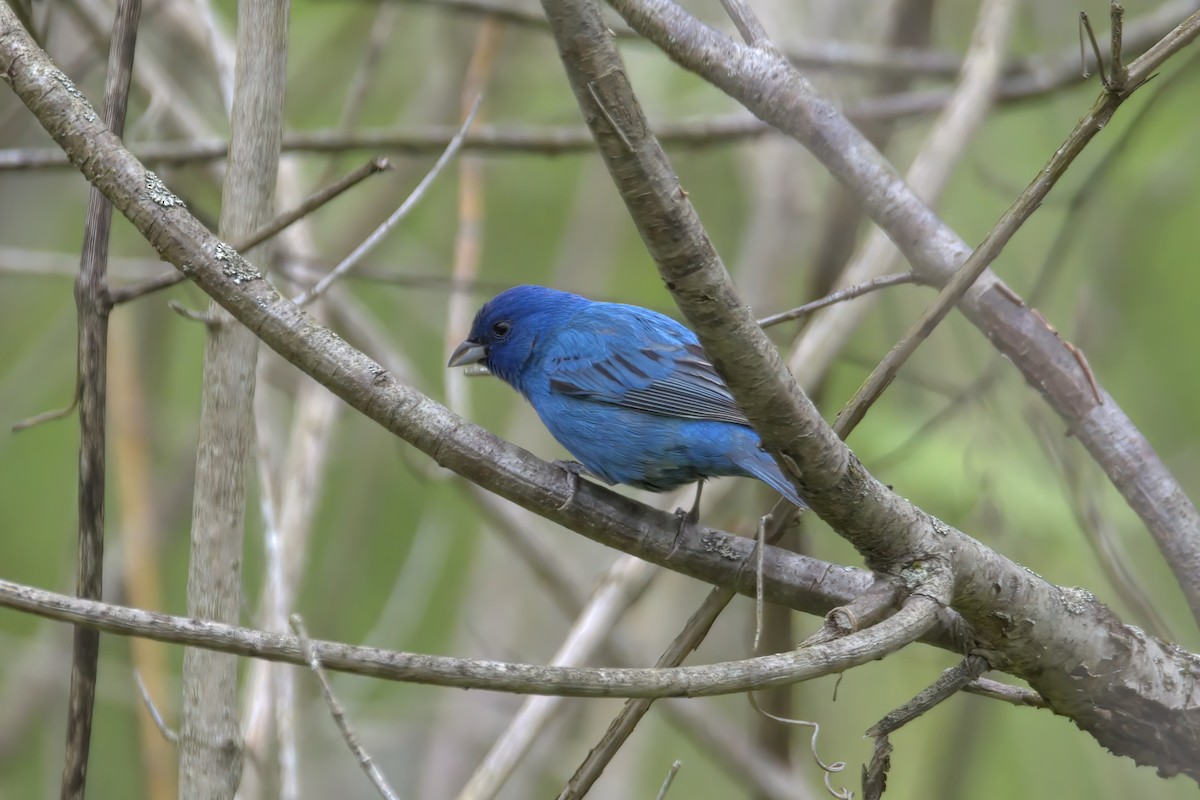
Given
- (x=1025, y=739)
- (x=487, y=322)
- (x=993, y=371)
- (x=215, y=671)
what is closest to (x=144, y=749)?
(x=487, y=322)

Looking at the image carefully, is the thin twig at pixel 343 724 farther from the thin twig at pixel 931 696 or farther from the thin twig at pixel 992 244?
the thin twig at pixel 992 244

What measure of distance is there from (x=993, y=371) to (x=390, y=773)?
5.46 m

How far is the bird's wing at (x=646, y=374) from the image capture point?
166 inches

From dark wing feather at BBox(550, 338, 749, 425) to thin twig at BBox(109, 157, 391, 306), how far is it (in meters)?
1.91

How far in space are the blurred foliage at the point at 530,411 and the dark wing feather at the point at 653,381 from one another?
87cm

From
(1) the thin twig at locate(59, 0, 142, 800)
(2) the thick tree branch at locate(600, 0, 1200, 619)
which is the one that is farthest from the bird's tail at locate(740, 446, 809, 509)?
(1) the thin twig at locate(59, 0, 142, 800)

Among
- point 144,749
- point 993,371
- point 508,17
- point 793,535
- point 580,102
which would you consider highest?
point 508,17

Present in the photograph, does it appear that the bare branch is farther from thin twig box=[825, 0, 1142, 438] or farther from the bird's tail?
the bird's tail

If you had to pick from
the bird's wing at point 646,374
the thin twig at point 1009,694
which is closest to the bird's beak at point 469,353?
the bird's wing at point 646,374

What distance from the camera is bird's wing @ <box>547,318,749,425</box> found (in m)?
4.22

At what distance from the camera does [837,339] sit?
169 inches

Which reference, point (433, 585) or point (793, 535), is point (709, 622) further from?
point (433, 585)

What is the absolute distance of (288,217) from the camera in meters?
2.51

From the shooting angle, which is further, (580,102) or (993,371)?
(993,371)
